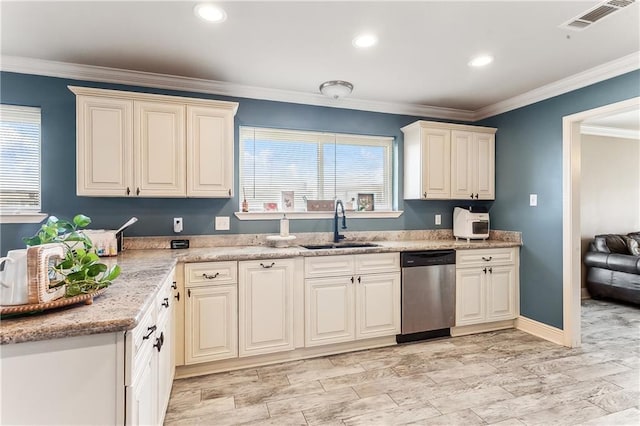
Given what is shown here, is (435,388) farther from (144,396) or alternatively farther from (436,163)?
(436,163)

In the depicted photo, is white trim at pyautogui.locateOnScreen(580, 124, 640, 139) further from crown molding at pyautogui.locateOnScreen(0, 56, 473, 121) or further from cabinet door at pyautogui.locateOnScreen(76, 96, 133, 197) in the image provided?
cabinet door at pyautogui.locateOnScreen(76, 96, 133, 197)

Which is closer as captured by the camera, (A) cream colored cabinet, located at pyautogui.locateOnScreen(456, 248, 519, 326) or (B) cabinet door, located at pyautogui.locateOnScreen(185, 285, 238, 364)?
(B) cabinet door, located at pyautogui.locateOnScreen(185, 285, 238, 364)

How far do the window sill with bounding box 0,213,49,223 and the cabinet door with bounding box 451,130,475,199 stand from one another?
3.88 metres

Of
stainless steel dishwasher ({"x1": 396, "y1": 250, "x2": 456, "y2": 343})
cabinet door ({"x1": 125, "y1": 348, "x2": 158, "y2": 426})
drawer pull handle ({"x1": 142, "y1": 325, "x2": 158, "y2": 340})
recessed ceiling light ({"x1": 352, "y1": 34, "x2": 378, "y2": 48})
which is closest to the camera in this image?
cabinet door ({"x1": 125, "y1": 348, "x2": 158, "y2": 426})

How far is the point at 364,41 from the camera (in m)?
2.33

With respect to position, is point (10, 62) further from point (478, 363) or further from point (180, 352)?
point (478, 363)

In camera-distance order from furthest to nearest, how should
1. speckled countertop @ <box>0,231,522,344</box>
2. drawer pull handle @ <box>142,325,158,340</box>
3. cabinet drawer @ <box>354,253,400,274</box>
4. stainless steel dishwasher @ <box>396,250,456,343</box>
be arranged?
stainless steel dishwasher @ <box>396,250,456,343</box>
cabinet drawer @ <box>354,253,400,274</box>
drawer pull handle @ <box>142,325,158,340</box>
speckled countertop @ <box>0,231,522,344</box>

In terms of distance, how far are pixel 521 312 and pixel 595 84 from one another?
2318 millimetres

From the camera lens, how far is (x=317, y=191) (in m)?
3.54

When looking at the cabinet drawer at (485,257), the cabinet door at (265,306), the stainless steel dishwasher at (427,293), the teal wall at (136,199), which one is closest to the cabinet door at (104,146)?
the teal wall at (136,199)

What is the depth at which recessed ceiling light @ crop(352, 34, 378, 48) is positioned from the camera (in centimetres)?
227

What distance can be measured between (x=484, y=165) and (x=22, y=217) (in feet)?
14.7

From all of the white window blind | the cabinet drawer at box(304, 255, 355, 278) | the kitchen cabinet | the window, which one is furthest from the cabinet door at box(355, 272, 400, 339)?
the white window blind

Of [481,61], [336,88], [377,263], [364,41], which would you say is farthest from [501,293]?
[364,41]
